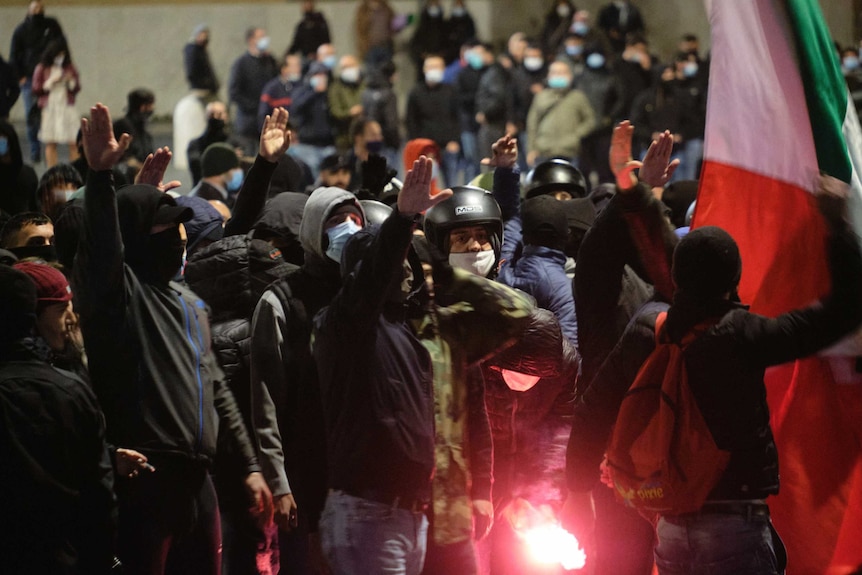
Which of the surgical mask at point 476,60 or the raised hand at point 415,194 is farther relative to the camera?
the surgical mask at point 476,60

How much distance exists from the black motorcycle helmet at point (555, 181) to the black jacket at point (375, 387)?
3.27 m

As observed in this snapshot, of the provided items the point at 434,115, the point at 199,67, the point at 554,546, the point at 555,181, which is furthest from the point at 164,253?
the point at 199,67

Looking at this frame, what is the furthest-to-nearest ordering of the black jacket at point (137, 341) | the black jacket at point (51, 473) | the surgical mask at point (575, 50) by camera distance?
the surgical mask at point (575, 50) < the black jacket at point (137, 341) < the black jacket at point (51, 473)

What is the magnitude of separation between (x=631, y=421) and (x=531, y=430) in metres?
1.57

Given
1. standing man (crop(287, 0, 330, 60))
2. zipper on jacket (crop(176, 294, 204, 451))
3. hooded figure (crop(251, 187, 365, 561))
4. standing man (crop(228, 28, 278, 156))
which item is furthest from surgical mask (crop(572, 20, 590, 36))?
zipper on jacket (crop(176, 294, 204, 451))

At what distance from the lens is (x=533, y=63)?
1755 cm

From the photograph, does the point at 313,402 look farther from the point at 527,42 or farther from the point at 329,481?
the point at 527,42

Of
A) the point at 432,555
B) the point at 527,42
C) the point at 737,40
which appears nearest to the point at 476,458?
the point at 432,555

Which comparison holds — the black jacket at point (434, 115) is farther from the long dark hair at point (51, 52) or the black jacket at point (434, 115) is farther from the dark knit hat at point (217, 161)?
the dark knit hat at point (217, 161)

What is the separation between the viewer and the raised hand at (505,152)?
21.8ft

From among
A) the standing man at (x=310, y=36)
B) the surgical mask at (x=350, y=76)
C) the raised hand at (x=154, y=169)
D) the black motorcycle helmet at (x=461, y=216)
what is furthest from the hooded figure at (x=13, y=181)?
the standing man at (x=310, y=36)

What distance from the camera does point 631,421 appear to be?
4434mm

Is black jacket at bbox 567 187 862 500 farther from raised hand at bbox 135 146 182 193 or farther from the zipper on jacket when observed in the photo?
raised hand at bbox 135 146 182 193

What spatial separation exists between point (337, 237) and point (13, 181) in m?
4.71
